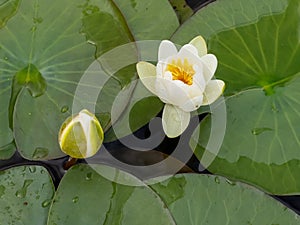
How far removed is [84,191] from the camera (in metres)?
1.53

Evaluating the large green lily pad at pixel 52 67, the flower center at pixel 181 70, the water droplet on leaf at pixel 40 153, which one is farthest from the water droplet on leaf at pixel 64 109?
the flower center at pixel 181 70

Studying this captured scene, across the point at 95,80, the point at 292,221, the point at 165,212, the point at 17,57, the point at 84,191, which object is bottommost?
the point at 292,221

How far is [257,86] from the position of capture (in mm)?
1641

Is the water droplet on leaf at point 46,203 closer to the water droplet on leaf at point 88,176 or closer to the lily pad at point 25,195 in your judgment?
the lily pad at point 25,195

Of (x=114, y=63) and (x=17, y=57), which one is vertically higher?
(x=17, y=57)

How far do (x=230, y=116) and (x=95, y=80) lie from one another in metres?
0.42

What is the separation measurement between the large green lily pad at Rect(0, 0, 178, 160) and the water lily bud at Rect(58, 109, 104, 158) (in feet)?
0.64

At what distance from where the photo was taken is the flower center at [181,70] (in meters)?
1.47

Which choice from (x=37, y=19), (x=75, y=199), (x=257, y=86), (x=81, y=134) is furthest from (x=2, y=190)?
(x=257, y=86)

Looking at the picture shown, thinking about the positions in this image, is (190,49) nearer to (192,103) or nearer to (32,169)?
(192,103)

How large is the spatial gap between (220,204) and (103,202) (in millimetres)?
338

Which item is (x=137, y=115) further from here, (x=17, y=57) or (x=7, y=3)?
(x=7, y=3)

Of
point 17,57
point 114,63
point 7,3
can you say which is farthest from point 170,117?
point 7,3

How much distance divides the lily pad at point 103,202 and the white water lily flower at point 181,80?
0.20 metres
